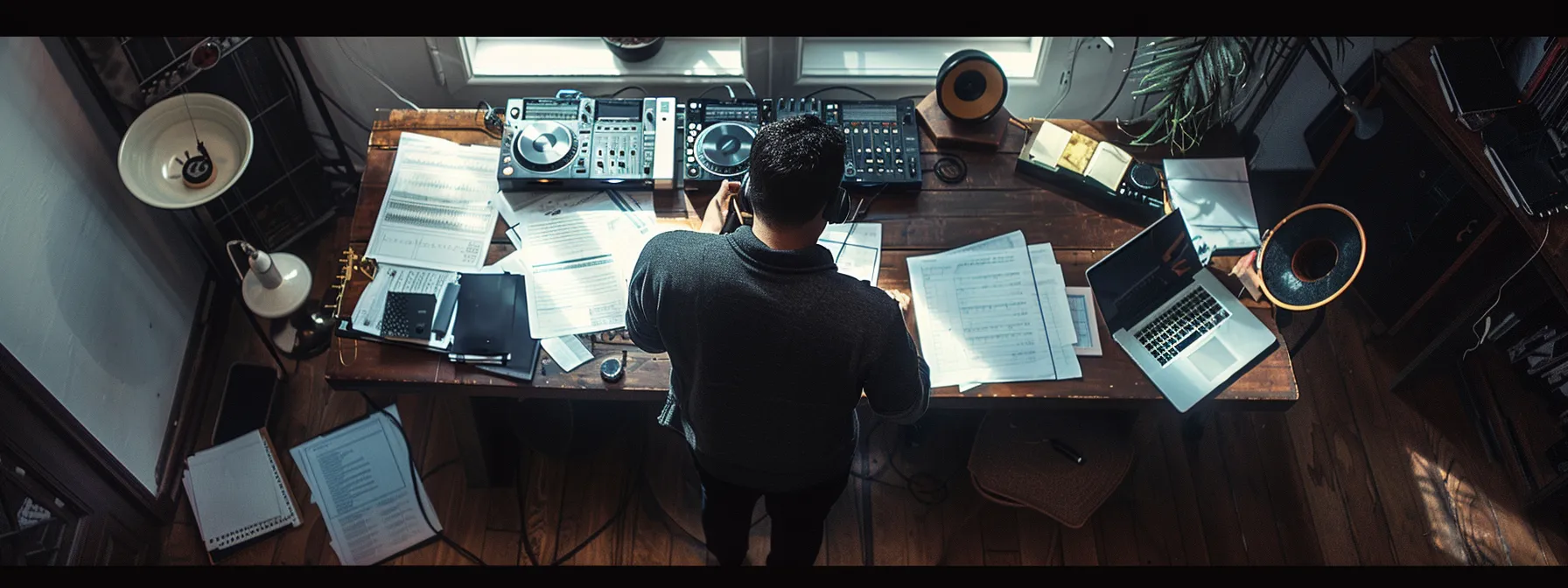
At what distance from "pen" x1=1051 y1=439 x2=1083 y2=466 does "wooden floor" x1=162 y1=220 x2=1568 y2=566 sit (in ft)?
0.69

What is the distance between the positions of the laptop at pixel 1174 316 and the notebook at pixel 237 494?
207 cm

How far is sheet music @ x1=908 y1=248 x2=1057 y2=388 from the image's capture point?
1.96 metres

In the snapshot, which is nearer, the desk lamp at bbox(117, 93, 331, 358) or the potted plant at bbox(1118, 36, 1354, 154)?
the potted plant at bbox(1118, 36, 1354, 154)

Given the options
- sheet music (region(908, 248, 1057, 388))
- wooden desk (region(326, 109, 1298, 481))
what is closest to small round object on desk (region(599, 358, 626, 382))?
wooden desk (region(326, 109, 1298, 481))

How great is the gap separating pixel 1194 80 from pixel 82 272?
8.24 ft

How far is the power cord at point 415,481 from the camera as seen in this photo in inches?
97.2

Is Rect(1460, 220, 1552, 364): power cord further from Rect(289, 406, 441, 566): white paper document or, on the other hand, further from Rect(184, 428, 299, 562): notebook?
Rect(184, 428, 299, 562): notebook

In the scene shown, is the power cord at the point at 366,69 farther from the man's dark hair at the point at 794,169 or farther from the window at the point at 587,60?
the man's dark hair at the point at 794,169

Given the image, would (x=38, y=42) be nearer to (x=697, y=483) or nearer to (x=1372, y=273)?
(x=697, y=483)

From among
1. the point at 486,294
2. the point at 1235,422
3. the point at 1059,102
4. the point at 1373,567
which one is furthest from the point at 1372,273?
the point at 486,294

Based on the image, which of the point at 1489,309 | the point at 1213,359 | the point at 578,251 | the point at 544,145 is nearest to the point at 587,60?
the point at 544,145

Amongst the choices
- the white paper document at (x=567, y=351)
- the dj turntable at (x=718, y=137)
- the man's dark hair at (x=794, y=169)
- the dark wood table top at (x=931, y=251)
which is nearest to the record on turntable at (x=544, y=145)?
the dark wood table top at (x=931, y=251)

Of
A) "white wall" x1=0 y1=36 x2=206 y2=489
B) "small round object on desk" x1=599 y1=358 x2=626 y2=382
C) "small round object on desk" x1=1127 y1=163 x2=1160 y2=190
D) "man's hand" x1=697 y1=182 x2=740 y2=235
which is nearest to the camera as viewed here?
"man's hand" x1=697 y1=182 x2=740 y2=235

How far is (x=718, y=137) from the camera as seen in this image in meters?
2.16
